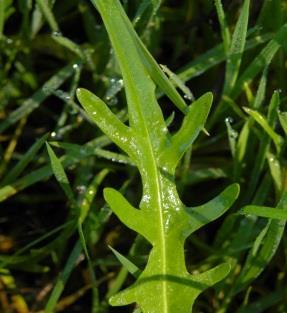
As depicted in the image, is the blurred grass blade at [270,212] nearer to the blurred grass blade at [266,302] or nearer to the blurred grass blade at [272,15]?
the blurred grass blade at [266,302]

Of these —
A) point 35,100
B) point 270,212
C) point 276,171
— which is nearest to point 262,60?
point 276,171

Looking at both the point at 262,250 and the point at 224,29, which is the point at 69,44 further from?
the point at 262,250

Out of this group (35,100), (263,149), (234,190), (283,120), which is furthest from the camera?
(35,100)

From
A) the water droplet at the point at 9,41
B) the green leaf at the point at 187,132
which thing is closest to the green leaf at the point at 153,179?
the green leaf at the point at 187,132

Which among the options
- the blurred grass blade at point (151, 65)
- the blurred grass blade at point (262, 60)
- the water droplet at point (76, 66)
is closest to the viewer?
the blurred grass blade at point (151, 65)

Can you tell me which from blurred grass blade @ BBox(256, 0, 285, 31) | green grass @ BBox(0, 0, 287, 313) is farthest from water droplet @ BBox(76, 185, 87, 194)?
blurred grass blade @ BBox(256, 0, 285, 31)

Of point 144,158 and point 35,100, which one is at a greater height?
point 35,100

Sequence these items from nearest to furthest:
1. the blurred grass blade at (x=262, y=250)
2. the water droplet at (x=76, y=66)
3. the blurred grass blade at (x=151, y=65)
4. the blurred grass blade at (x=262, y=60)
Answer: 1. the blurred grass blade at (x=151, y=65)
2. the blurred grass blade at (x=262, y=250)
3. the blurred grass blade at (x=262, y=60)
4. the water droplet at (x=76, y=66)
